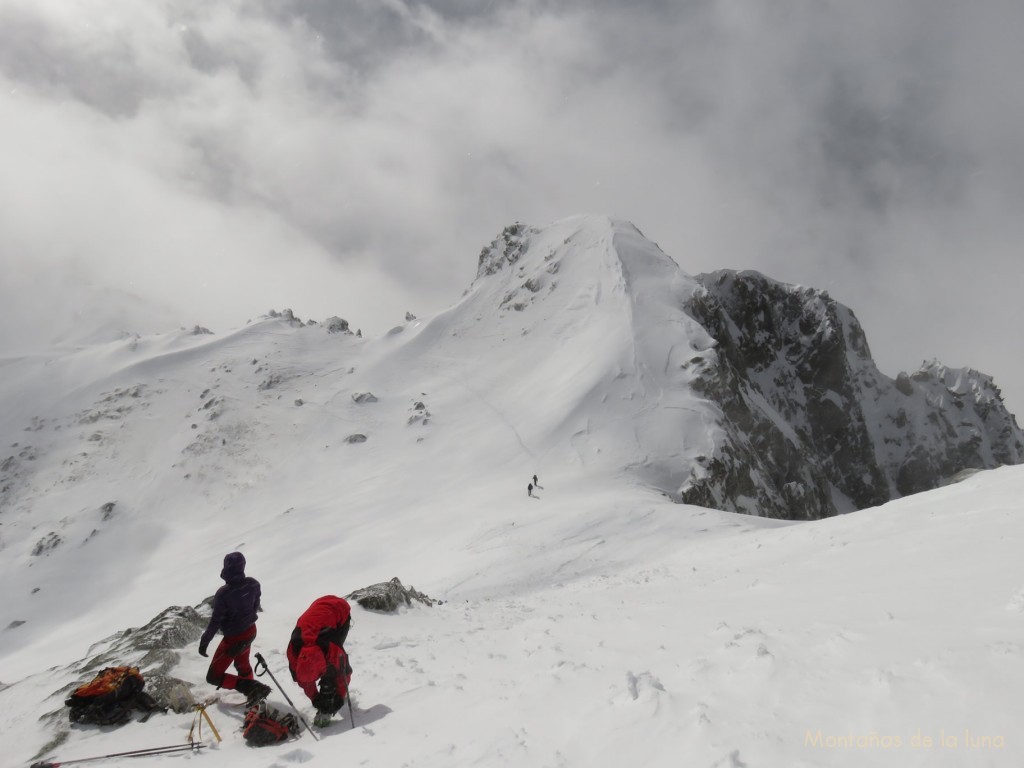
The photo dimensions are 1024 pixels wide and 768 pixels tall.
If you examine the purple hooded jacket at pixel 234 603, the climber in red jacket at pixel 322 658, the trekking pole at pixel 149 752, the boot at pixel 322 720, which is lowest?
the boot at pixel 322 720

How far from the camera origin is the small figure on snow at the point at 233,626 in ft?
25.0

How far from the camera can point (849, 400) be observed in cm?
12100

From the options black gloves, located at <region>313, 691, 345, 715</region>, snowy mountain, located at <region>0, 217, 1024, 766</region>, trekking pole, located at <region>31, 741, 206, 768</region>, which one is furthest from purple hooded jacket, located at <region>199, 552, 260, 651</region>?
black gloves, located at <region>313, 691, 345, 715</region>

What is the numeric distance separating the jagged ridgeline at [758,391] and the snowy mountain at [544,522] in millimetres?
534

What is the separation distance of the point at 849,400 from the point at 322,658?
13523 cm

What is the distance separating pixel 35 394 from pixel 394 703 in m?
94.3

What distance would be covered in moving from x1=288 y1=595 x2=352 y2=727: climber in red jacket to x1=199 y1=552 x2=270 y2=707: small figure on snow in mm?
1043

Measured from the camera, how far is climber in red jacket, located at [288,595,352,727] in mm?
6695

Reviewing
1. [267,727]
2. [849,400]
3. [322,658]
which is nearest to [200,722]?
[267,727]

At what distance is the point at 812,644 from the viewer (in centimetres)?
589

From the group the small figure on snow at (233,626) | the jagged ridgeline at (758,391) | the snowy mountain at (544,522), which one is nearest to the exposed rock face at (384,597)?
the snowy mountain at (544,522)

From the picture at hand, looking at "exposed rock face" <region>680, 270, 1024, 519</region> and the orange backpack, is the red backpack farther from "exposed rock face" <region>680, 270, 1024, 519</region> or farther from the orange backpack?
"exposed rock face" <region>680, 270, 1024, 519</region>

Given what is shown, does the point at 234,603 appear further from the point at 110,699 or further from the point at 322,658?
the point at 322,658

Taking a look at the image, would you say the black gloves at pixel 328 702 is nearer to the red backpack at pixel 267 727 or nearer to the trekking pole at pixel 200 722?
the red backpack at pixel 267 727
